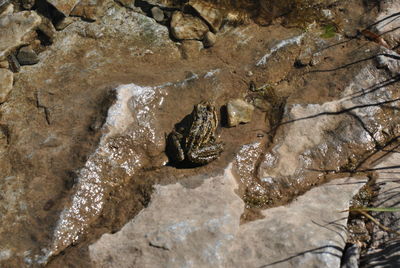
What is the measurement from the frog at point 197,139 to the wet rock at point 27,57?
9.20 ft

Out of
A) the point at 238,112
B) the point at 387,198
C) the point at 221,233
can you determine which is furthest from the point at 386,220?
the point at 238,112

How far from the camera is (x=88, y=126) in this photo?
6773mm

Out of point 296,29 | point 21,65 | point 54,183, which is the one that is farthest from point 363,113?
point 21,65

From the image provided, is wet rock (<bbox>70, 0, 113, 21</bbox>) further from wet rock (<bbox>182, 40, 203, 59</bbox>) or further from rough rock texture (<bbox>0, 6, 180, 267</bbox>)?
wet rock (<bbox>182, 40, 203, 59</bbox>)

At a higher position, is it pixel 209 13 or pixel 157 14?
pixel 209 13

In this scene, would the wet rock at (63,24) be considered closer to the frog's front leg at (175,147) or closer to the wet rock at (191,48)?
the wet rock at (191,48)

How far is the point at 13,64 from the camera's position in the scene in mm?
7797

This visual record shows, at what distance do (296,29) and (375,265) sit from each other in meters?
4.49

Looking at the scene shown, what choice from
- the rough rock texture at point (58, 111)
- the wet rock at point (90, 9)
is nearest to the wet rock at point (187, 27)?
the rough rock texture at point (58, 111)

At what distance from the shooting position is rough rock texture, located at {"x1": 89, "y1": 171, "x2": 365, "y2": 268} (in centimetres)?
525

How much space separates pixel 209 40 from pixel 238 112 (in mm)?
1694

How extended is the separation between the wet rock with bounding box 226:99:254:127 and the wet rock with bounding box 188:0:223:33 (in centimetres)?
182

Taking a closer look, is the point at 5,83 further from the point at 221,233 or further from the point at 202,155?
the point at 221,233

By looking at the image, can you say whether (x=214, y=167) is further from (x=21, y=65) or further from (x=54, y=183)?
(x=21, y=65)
